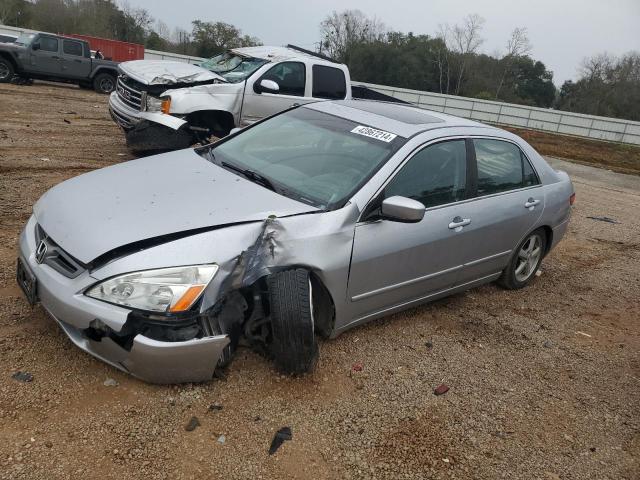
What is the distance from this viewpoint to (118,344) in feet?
8.63

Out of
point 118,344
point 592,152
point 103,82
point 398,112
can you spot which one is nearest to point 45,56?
point 103,82

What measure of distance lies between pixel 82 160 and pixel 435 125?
18.6ft

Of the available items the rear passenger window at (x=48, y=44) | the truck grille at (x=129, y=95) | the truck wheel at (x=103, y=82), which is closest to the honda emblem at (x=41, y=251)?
the truck grille at (x=129, y=95)

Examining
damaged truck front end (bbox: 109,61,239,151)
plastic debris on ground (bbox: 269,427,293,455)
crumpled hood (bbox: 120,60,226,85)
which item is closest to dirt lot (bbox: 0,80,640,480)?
plastic debris on ground (bbox: 269,427,293,455)

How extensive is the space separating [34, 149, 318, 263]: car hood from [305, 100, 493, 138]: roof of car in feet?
3.62

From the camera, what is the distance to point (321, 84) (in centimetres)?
878

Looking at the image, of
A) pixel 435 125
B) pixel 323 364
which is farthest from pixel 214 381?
pixel 435 125

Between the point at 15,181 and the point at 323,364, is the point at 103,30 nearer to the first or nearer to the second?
the point at 15,181

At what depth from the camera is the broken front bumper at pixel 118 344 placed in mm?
2594

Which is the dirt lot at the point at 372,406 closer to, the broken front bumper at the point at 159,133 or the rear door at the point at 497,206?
the rear door at the point at 497,206

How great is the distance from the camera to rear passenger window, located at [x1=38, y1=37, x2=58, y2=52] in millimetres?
15819

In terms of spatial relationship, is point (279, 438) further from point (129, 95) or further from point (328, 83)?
point (328, 83)

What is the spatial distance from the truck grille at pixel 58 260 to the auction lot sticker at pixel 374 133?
2128mm

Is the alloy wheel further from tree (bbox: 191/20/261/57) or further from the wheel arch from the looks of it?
tree (bbox: 191/20/261/57)
